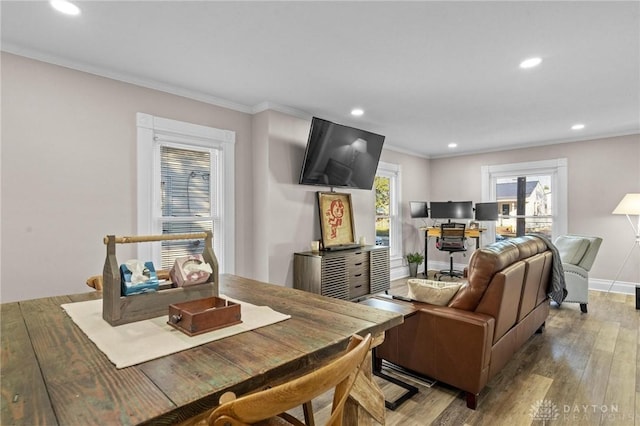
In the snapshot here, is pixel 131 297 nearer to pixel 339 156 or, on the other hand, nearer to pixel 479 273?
pixel 479 273

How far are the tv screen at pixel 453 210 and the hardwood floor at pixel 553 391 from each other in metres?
2.97

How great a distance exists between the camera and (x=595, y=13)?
6.47ft

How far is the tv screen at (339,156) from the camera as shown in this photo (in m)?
3.79

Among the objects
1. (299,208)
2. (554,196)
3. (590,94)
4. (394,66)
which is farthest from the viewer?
(554,196)

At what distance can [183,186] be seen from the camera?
3.34 metres

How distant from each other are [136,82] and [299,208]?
2.08 meters

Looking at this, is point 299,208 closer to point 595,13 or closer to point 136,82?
point 136,82

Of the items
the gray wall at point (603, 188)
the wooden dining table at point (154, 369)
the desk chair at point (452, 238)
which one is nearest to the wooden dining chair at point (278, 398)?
the wooden dining table at point (154, 369)

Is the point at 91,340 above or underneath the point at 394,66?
underneath

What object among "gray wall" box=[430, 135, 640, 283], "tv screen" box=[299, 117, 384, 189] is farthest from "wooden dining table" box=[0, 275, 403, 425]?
"gray wall" box=[430, 135, 640, 283]

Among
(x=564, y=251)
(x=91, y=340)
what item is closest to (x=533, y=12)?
(x=91, y=340)

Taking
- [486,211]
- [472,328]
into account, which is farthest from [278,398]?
[486,211]

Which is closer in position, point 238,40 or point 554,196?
point 238,40

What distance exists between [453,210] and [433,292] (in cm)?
416
